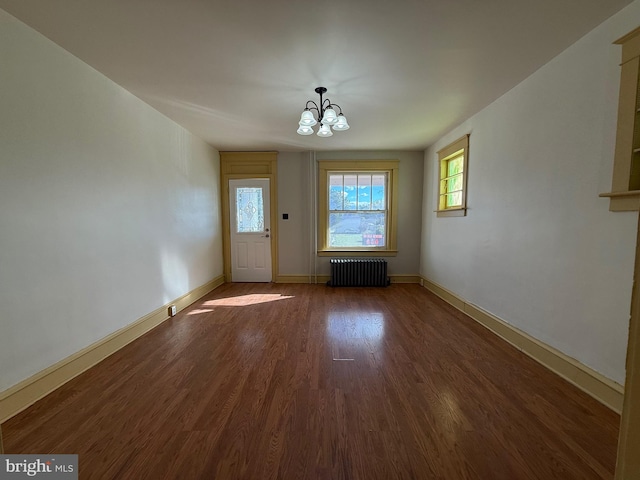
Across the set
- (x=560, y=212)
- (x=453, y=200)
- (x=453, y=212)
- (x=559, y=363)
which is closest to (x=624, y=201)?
(x=560, y=212)

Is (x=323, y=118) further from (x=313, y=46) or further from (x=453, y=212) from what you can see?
(x=453, y=212)

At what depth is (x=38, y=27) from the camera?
5.88ft

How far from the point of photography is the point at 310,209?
507cm

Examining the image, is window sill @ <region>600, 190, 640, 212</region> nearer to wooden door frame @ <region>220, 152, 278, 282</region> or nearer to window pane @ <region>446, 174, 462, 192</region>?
window pane @ <region>446, 174, 462, 192</region>

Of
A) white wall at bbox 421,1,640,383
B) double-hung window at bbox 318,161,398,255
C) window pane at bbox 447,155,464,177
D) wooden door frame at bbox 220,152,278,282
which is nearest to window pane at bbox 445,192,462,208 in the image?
window pane at bbox 447,155,464,177

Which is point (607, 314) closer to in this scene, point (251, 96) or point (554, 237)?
point (554, 237)

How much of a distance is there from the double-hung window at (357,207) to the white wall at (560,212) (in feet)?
6.37

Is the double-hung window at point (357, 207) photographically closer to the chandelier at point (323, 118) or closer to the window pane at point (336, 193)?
the window pane at point (336, 193)

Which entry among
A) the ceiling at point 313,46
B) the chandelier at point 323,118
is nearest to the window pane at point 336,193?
the ceiling at point 313,46

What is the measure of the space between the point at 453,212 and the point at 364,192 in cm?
175

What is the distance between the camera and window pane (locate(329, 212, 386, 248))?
5160 mm

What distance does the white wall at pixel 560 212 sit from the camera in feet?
5.78

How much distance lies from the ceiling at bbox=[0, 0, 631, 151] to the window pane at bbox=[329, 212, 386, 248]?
228cm

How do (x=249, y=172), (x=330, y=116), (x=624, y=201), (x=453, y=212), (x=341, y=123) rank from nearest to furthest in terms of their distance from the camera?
(x=624, y=201), (x=330, y=116), (x=341, y=123), (x=453, y=212), (x=249, y=172)
